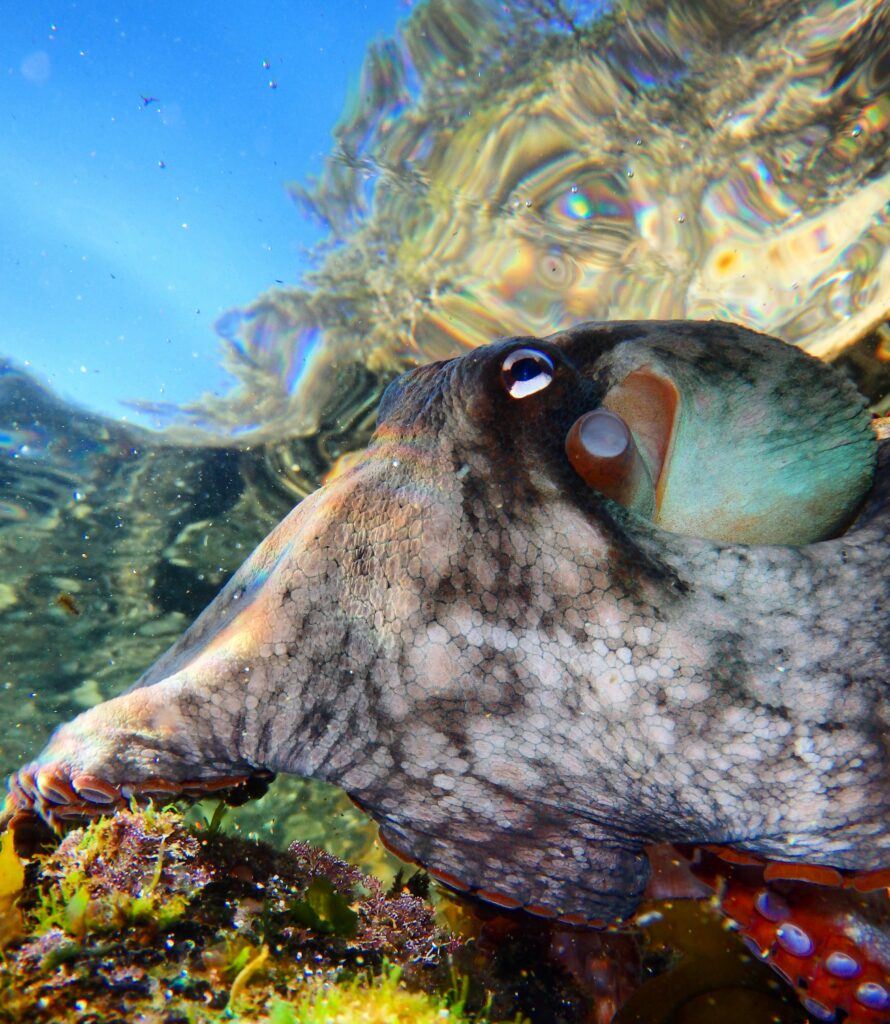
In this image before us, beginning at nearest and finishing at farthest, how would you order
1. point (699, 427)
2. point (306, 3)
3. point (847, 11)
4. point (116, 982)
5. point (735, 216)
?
point (116, 982) → point (699, 427) → point (847, 11) → point (306, 3) → point (735, 216)

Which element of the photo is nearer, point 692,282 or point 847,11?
point 847,11

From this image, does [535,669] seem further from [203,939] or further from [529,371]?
[203,939]

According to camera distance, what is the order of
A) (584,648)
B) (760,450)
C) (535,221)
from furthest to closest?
(535,221) → (760,450) → (584,648)

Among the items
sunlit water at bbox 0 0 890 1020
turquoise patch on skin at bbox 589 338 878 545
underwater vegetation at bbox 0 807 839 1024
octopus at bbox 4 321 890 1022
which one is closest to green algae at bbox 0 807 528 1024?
Answer: underwater vegetation at bbox 0 807 839 1024

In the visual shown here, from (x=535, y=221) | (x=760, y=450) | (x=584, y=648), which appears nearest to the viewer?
(x=584, y=648)

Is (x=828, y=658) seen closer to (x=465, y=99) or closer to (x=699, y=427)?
(x=699, y=427)

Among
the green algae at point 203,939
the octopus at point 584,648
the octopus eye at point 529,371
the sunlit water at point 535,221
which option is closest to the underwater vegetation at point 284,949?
the green algae at point 203,939

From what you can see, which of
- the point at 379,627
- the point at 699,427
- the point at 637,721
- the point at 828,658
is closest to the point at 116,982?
the point at 379,627

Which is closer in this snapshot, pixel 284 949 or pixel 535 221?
pixel 284 949

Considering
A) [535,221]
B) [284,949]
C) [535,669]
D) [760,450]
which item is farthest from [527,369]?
[535,221]
